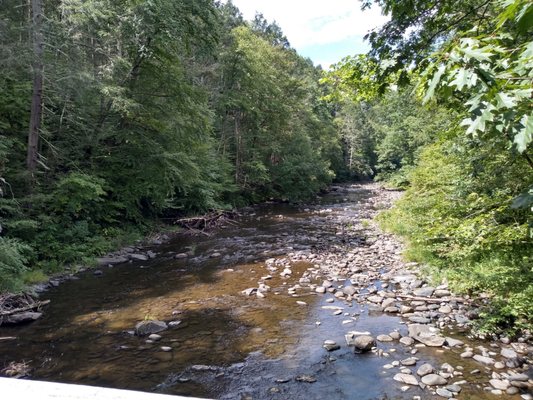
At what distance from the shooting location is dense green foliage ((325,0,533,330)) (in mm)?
1787

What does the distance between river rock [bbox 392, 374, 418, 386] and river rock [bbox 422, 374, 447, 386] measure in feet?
0.40

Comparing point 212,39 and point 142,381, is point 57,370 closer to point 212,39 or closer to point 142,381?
point 142,381

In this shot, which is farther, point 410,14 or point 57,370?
point 57,370

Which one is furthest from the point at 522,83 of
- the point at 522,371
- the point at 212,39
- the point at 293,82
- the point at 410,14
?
the point at 293,82

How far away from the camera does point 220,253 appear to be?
12.5 meters

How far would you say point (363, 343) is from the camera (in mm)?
5762

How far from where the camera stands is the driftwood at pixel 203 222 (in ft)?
56.5

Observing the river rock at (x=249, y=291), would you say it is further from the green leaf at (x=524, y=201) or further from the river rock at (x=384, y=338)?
the green leaf at (x=524, y=201)

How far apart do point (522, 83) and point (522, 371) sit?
15.1ft

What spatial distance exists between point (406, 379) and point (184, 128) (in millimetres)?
13090

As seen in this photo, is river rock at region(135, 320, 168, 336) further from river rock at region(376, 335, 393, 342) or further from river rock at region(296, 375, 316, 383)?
river rock at region(376, 335, 393, 342)

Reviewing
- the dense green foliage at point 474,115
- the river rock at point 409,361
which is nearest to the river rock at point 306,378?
the river rock at point 409,361

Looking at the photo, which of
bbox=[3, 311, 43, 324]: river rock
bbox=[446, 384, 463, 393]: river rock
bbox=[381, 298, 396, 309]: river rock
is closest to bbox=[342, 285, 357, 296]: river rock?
bbox=[381, 298, 396, 309]: river rock

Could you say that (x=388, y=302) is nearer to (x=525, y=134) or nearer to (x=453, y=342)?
(x=453, y=342)
